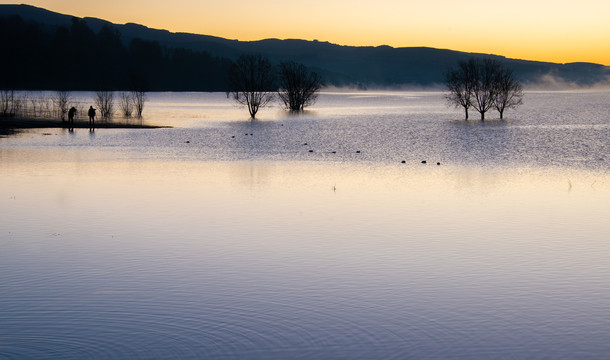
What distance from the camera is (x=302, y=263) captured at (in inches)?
478

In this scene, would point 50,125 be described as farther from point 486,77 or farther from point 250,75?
point 486,77

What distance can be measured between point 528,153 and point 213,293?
29620mm

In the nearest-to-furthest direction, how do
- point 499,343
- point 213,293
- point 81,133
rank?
point 499,343 < point 213,293 < point 81,133

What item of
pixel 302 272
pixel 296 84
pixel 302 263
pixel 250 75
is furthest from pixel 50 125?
pixel 302 272

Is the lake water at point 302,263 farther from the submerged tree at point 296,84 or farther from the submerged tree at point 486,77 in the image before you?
the submerged tree at point 296,84

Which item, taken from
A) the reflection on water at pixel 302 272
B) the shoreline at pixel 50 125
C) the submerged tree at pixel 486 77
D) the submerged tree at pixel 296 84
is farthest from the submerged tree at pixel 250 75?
the reflection on water at pixel 302 272

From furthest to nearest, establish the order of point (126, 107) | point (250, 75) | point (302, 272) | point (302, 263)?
point (250, 75) → point (126, 107) → point (302, 263) → point (302, 272)

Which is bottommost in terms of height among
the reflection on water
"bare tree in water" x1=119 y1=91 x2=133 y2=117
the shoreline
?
the reflection on water

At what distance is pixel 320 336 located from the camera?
8.44m

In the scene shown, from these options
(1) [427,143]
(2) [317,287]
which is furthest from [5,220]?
(1) [427,143]

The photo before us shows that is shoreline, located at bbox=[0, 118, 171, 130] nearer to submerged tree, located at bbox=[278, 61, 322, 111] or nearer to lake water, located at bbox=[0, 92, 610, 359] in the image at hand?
lake water, located at bbox=[0, 92, 610, 359]

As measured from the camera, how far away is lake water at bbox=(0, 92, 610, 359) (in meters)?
8.35

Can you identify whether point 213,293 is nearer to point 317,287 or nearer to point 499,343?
point 317,287

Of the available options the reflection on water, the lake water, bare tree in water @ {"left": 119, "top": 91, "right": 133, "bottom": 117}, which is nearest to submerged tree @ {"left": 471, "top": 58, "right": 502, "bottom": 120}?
bare tree in water @ {"left": 119, "top": 91, "right": 133, "bottom": 117}
